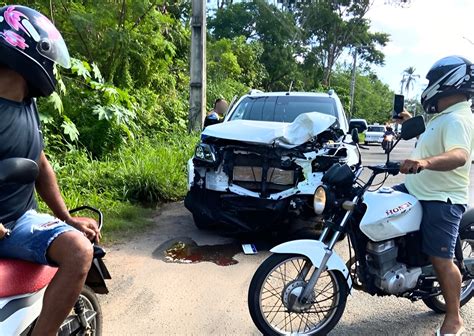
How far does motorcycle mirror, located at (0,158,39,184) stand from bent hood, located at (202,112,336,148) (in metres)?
3.28

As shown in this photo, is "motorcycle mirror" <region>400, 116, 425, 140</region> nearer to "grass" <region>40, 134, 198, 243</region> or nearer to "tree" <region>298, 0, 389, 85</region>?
"grass" <region>40, 134, 198, 243</region>

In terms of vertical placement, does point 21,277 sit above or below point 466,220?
above

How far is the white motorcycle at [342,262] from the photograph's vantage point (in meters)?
3.03

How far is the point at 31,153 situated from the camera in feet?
7.01

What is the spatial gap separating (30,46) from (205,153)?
3.36 metres

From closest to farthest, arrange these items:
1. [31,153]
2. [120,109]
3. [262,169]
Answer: [31,153]
[262,169]
[120,109]

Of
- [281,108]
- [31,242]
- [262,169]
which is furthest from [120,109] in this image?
[31,242]

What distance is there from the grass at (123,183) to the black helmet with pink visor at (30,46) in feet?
11.4

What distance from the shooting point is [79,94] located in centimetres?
780

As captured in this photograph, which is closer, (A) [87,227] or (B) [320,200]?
(A) [87,227]

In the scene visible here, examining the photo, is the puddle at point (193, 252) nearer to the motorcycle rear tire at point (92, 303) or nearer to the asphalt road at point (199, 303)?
the asphalt road at point (199, 303)

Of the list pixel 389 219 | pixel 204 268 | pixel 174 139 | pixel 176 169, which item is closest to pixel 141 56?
pixel 174 139

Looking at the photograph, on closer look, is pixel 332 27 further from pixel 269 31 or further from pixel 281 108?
pixel 281 108

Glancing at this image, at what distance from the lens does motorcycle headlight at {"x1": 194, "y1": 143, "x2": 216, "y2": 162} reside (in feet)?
17.1
